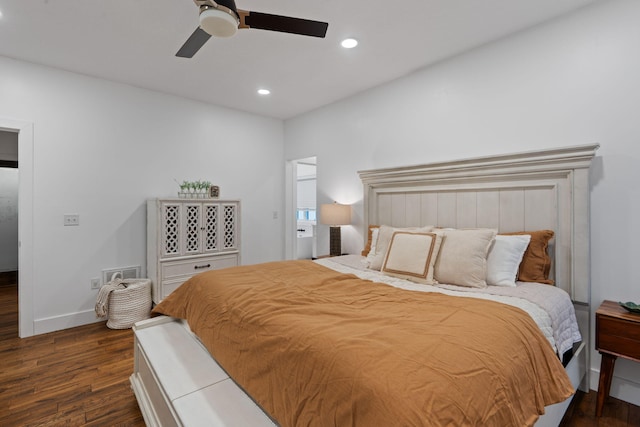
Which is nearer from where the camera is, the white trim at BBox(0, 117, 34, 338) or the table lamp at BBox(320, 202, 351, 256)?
the white trim at BBox(0, 117, 34, 338)

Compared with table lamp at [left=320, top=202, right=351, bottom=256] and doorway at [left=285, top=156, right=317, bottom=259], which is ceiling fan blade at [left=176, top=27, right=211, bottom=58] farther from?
doorway at [left=285, top=156, right=317, bottom=259]

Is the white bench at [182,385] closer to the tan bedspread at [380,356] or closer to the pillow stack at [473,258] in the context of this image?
the tan bedspread at [380,356]

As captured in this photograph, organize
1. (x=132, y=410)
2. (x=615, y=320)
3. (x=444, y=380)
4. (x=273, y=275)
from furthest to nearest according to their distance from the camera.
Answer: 1. (x=273, y=275)
2. (x=132, y=410)
3. (x=615, y=320)
4. (x=444, y=380)

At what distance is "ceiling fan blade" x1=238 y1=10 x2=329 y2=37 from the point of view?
5.27 ft

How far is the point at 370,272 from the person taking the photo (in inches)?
96.8

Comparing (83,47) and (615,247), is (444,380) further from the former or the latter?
(83,47)

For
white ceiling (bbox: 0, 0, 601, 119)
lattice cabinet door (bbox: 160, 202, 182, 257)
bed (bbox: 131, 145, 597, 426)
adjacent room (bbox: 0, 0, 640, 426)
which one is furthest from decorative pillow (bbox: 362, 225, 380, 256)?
lattice cabinet door (bbox: 160, 202, 182, 257)

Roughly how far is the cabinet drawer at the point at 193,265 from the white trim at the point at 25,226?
1191 mm

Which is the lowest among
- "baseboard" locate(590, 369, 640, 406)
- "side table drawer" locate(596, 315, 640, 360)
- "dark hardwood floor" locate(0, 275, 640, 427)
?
Result: "dark hardwood floor" locate(0, 275, 640, 427)

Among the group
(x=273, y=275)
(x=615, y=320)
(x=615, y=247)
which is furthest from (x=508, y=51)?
(x=273, y=275)

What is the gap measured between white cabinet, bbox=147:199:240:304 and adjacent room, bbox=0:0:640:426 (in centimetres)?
2

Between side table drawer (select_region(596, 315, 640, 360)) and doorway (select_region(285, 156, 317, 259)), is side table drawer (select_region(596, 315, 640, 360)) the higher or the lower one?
the lower one

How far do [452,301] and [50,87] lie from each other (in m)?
4.12

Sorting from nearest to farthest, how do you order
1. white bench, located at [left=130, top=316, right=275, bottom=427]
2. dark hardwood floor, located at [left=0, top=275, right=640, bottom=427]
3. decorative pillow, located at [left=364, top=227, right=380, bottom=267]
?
1. white bench, located at [left=130, top=316, right=275, bottom=427]
2. dark hardwood floor, located at [left=0, top=275, right=640, bottom=427]
3. decorative pillow, located at [left=364, top=227, right=380, bottom=267]
